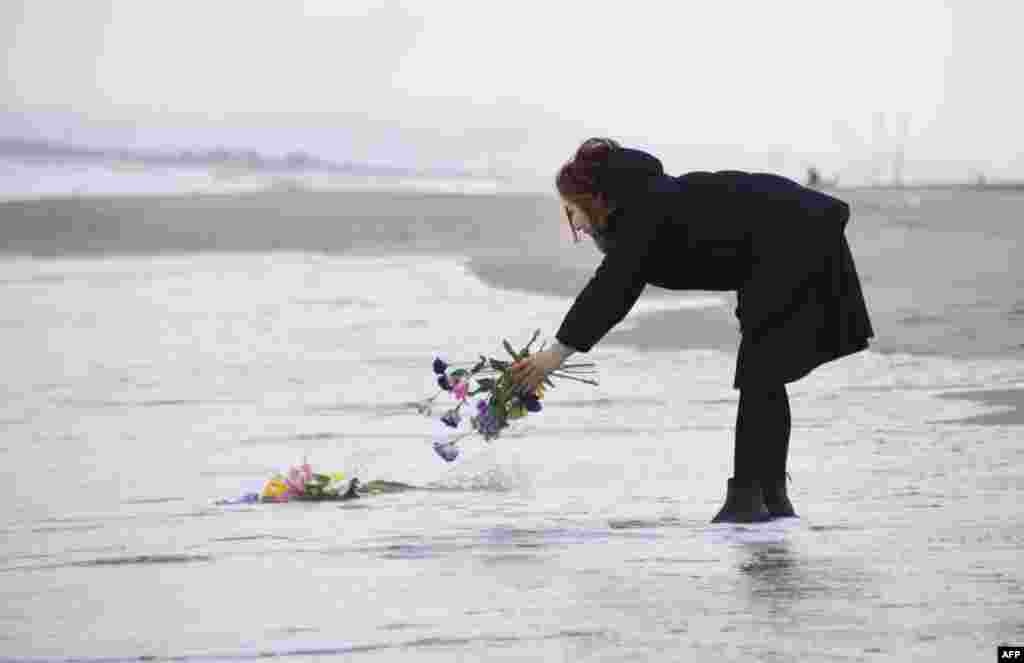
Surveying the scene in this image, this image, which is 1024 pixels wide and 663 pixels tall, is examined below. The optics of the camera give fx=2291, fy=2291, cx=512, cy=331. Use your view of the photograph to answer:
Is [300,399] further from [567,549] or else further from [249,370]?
[567,549]

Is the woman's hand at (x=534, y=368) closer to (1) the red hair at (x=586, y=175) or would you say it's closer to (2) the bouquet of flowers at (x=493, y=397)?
(2) the bouquet of flowers at (x=493, y=397)

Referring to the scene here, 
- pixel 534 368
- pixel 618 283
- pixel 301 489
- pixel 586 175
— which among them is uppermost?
pixel 586 175

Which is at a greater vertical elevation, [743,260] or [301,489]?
[743,260]

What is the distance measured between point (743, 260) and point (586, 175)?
22.9 inches

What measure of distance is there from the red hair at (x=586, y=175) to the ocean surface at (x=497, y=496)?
1.01 m

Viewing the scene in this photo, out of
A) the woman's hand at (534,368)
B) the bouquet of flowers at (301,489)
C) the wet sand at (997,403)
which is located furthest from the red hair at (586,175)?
the wet sand at (997,403)

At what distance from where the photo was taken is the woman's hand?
6.99 metres

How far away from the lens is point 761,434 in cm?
725

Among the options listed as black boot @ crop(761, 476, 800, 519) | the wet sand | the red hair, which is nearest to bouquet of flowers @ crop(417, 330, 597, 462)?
the red hair

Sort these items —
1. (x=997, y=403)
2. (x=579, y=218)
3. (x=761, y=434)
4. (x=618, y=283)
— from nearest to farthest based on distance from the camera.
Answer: (x=618, y=283)
(x=579, y=218)
(x=761, y=434)
(x=997, y=403)

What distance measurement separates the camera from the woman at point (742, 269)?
22.8ft

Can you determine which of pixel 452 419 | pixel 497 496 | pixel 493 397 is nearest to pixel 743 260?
pixel 493 397

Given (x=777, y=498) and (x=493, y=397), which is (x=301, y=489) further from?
(x=777, y=498)

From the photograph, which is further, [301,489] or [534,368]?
[301,489]
